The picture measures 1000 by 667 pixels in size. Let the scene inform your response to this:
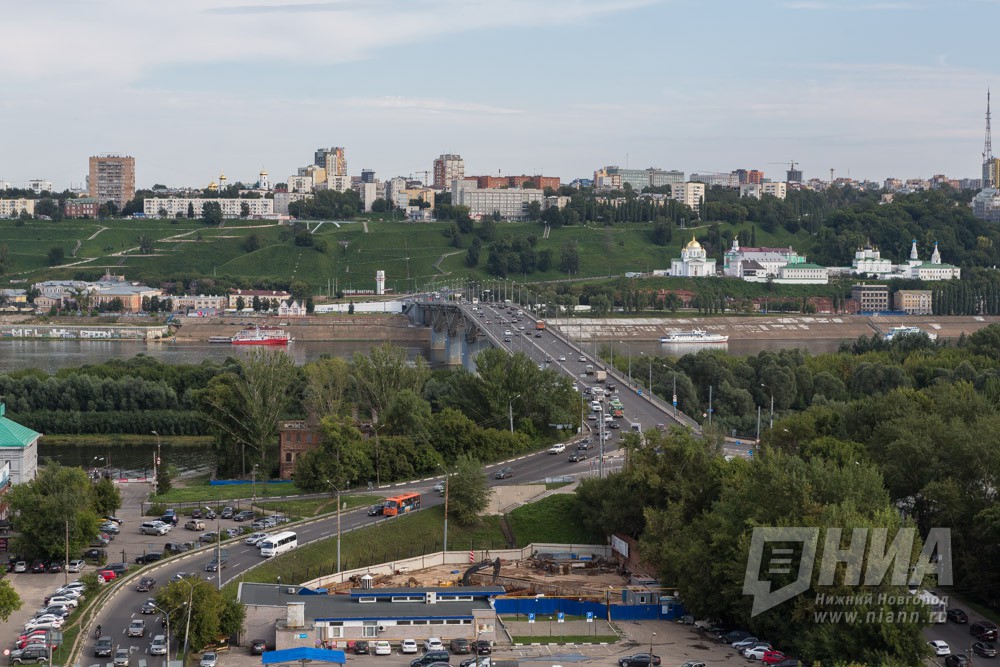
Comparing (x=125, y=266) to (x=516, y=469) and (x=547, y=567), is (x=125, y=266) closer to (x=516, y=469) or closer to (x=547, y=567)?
(x=516, y=469)

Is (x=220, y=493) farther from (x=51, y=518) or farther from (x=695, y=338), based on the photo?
(x=695, y=338)

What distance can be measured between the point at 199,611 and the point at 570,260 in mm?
70876

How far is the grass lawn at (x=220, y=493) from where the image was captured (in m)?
25.3

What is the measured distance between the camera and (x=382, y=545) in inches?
854

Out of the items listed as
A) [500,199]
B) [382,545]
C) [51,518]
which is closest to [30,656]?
[51,518]

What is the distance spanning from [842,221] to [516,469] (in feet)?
254

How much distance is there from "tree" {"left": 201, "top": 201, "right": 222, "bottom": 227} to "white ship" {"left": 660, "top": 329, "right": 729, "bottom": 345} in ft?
145

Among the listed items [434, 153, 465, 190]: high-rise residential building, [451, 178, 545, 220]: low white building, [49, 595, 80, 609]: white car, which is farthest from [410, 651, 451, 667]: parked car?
[434, 153, 465, 190]: high-rise residential building

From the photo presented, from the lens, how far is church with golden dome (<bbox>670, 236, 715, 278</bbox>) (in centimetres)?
8706

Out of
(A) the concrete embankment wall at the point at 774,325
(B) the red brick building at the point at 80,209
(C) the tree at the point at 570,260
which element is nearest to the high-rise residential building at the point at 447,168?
(B) the red brick building at the point at 80,209

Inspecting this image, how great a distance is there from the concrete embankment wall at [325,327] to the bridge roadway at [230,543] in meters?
40.5

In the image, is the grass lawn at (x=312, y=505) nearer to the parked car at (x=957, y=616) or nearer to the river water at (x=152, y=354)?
the river water at (x=152, y=354)

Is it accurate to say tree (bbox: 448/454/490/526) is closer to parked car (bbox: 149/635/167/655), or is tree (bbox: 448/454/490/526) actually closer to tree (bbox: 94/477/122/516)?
tree (bbox: 94/477/122/516)

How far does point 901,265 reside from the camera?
302 feet
